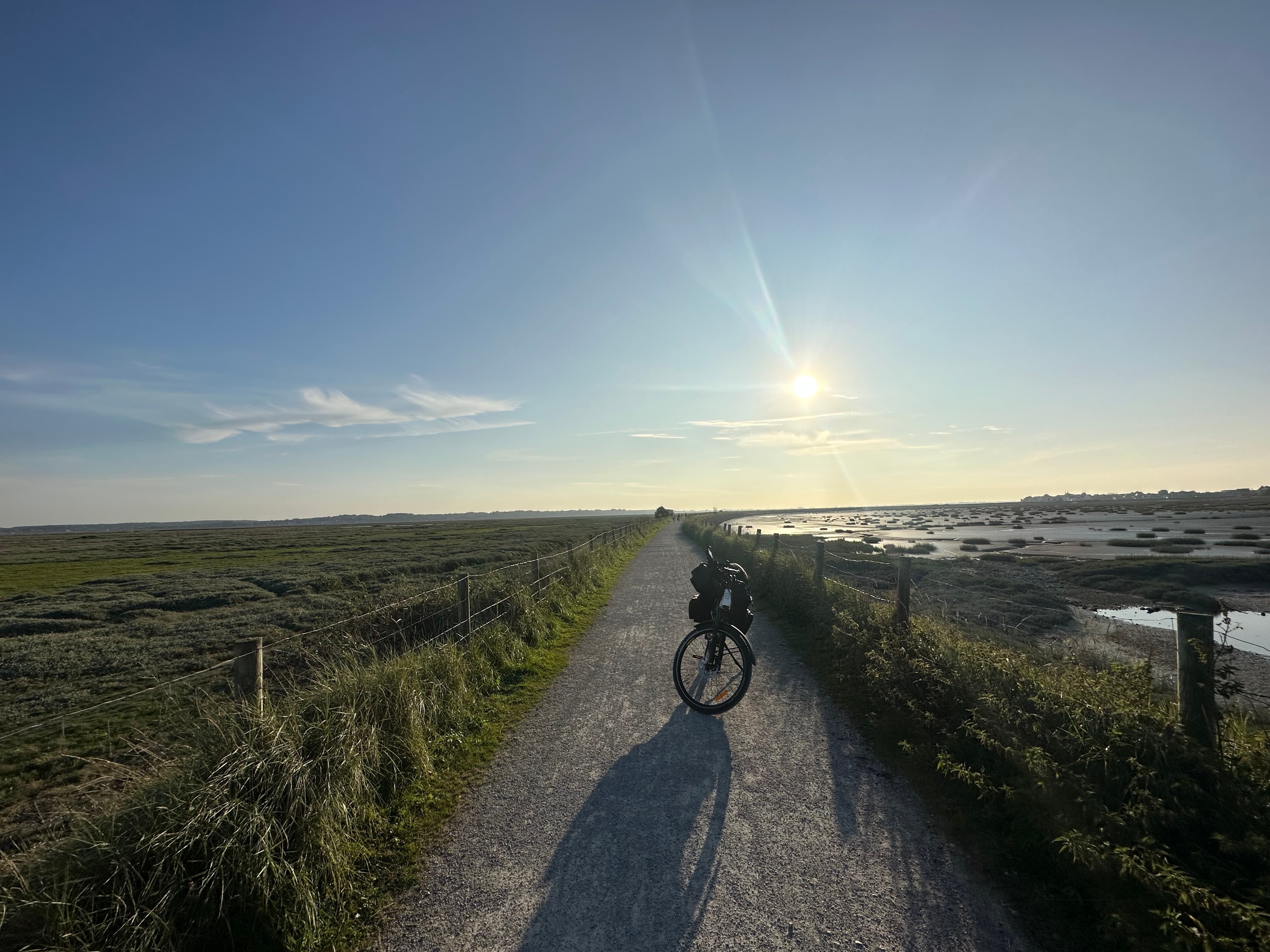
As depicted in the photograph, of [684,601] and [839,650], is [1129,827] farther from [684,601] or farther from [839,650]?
[684,601]

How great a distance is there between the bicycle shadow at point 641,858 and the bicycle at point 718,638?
1024mm

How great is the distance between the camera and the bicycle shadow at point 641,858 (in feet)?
9.94

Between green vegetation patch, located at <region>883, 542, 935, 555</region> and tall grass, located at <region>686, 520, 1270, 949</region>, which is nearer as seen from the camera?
tall grass, located at <region>686, 520, 1270, 949</region>

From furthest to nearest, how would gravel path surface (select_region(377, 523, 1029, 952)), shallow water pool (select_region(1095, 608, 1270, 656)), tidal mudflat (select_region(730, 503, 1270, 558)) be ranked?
tidal mudflat (select_region(730, 503, 1270, 558)), shallow water pool (select_region(1095, 608, 1270, 656)), gravel path surface (select_region(377, 523, 1029, 952))

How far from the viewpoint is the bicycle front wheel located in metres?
6.29

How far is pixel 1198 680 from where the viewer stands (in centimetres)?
373

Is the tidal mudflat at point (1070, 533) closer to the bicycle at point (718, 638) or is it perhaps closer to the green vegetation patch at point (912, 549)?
the green vegetation patch at point (912, 549)

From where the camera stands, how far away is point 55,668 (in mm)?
12375

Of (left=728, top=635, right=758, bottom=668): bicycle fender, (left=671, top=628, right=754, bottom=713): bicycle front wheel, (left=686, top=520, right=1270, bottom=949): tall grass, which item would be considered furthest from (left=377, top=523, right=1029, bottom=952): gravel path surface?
(left=728, top=635, right=758, bottom=668): bicycle fender

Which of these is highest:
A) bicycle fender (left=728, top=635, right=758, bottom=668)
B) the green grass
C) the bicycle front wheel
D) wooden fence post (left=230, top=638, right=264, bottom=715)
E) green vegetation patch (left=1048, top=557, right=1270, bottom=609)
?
wooden fence post (left=230, top=638, right=264, bottom=715)

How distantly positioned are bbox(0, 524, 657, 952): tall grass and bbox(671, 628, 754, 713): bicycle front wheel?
109 inches

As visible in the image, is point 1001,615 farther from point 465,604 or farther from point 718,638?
point 465,604

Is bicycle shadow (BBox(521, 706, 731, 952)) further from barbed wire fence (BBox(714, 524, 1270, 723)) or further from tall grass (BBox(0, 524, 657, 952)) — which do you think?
barbed wire fence (BBox(714, 524, 1270, 723))

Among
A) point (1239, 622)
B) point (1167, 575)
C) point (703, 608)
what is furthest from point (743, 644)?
point (1167, 575)
